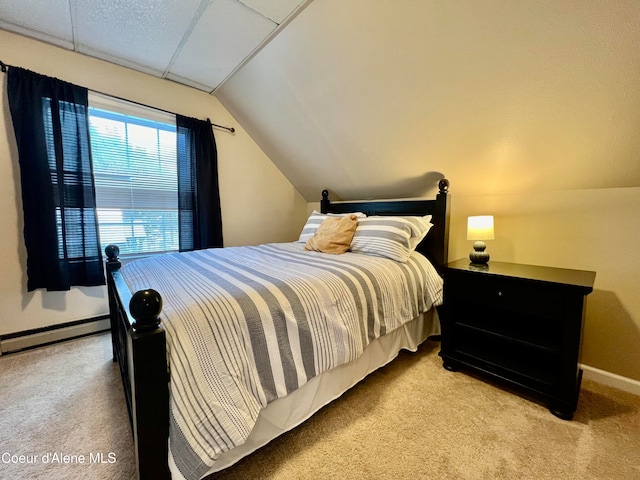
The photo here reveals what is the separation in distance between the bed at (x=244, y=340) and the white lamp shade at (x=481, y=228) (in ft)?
1.35

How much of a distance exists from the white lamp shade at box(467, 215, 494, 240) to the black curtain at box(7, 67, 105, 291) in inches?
123

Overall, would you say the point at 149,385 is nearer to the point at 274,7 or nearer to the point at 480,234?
the point at 480,234

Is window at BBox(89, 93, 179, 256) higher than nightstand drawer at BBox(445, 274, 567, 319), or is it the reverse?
window at BBox(89, 93, 179, 256)

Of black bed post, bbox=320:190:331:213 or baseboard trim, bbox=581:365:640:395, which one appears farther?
black bed post, bbox=320:190:331:213

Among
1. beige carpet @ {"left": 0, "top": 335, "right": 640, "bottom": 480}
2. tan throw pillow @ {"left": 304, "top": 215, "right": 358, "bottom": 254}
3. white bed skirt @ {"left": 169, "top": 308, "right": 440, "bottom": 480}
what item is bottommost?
beige carpet @ {"left": 0, "top": 335, "right": 640, "bottom": 480}

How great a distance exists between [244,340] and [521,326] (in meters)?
1.76

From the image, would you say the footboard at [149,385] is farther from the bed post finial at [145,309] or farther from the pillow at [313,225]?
the pillow at [313,225]

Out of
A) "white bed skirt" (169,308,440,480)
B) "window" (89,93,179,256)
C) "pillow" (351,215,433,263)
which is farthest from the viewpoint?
"window" (89,93,179,256)

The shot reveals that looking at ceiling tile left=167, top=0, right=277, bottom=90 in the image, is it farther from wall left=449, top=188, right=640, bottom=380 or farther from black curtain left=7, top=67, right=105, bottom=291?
wall left=449, top=188, right=640, bottom=380

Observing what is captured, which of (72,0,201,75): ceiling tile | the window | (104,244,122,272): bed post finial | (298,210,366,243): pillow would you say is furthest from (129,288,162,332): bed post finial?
the window

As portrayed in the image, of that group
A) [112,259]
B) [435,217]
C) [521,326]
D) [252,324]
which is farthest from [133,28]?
[521,326]

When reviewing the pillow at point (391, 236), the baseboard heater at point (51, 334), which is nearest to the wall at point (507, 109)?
the pillow at point (391, 236)

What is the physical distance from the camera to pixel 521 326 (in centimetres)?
177

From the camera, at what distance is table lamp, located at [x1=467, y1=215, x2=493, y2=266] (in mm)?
1965
